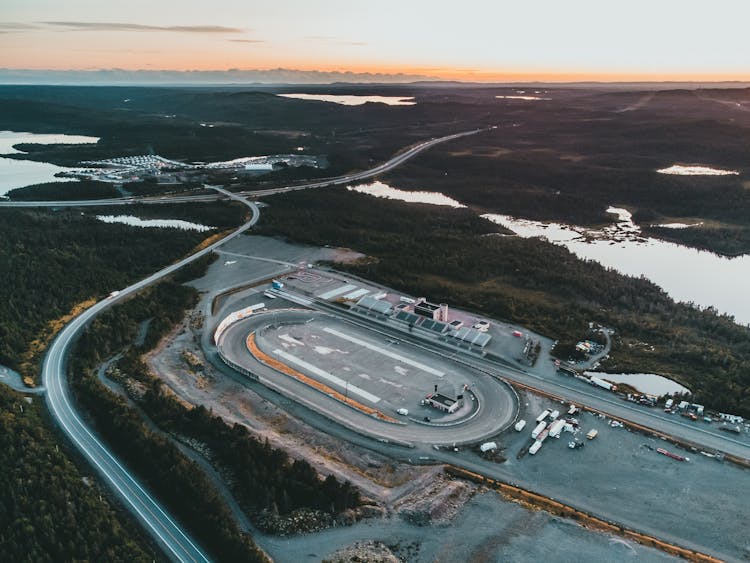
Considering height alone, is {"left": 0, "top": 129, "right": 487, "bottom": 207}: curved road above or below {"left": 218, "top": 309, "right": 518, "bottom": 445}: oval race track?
above

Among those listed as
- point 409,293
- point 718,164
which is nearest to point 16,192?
point 409,293

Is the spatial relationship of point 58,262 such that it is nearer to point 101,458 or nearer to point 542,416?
point 101,458

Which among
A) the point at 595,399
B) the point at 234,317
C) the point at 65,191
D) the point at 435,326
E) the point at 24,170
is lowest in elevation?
the point at 595,399

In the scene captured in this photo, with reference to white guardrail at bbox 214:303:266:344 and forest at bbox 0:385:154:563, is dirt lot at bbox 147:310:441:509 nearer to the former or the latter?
white guardrail at bbox 214:303:266:344

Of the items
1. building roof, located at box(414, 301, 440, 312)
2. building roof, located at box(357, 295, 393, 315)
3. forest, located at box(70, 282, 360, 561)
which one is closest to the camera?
forest, located at box(70, 282, 360, 561)

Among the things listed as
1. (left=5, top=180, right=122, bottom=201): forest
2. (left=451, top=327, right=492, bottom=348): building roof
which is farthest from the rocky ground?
(left=5, top=180, right=122, bottom=201): forest

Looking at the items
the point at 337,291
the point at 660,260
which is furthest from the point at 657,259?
the point at 337,291
